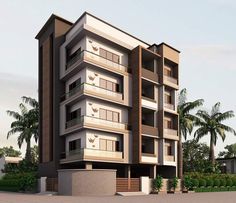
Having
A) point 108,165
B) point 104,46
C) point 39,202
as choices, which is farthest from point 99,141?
point 39,202

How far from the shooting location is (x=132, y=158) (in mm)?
41594

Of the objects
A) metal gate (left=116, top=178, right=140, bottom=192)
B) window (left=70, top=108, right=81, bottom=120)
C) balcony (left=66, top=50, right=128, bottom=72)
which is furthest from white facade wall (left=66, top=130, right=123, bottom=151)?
balcony (left=66, top=50, right=128, bottom=72)

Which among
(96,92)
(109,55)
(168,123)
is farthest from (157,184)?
(109,55)

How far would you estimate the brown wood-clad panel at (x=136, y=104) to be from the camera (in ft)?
135

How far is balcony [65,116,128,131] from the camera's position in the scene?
38.1 m

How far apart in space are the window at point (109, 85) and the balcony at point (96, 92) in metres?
1.07

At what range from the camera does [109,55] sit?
42.6 m

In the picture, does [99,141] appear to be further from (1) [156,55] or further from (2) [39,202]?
(2) [39,202]

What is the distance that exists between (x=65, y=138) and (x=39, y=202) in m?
19.8

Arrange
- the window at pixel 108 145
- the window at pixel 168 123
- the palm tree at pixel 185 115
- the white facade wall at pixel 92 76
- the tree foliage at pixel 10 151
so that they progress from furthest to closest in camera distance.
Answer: the tree foliage at pixel 10 151 < the palm tree at pixel 185 115 < the window at pixel 168 123 < the window at pixel 108 145 < the white facade wall at pixel 92 76

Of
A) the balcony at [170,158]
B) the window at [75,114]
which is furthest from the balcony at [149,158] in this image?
the window at [75,114]

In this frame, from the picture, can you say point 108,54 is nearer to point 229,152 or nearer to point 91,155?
point 91,155

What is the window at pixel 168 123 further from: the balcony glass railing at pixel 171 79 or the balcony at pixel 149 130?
the balcony glass railing at pixel 171 79

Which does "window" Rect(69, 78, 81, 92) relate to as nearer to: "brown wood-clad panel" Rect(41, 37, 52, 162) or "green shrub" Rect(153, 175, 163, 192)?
"brown wood-clad panel" Rect(41, 37, 52, 162)
